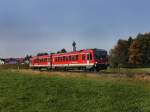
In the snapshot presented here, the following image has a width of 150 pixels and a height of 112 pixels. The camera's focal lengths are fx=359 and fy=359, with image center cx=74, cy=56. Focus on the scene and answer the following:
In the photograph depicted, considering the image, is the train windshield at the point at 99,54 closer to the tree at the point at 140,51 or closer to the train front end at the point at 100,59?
the train front end at the point at 100,59

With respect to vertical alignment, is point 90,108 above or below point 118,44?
below

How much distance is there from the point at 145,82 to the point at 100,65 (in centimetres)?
2252

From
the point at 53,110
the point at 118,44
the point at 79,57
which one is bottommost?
the point at 53,110

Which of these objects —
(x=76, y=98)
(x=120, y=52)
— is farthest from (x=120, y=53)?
(x=76, y=98)

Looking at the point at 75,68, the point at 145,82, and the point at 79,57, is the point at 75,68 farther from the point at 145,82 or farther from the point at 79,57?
the point at 145,82

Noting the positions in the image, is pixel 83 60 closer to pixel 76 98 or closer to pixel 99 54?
pixel 99 54

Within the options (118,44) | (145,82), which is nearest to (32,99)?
(145,82)

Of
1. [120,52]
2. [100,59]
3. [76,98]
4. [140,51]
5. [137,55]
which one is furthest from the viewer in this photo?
[120,52]

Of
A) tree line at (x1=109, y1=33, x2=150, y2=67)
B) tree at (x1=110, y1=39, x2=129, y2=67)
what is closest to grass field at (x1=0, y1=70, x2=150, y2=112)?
tree line at (x1=109, y1=33, x2=150, y2=67)

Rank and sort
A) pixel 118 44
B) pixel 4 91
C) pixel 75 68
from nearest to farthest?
1. pixel 4 91
2. pixel 75 68
3. pixel 118 44

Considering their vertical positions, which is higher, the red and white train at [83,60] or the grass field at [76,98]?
the red and white train at [83,60]

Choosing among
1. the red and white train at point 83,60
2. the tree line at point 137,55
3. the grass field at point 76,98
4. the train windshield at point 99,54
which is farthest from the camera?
the tree line at point 137,55

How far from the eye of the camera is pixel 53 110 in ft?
45.4

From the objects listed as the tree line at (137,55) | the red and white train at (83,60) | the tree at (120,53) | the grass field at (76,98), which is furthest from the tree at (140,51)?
the grass field at (76,98)
